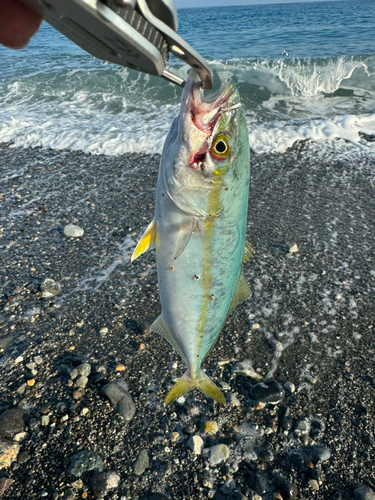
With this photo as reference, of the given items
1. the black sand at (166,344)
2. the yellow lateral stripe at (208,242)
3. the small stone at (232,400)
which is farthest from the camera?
the small stone at (232,400)

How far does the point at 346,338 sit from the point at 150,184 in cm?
382

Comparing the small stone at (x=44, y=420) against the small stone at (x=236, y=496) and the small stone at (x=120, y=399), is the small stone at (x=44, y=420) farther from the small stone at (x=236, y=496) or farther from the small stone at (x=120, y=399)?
the small stone at (x=236, y=496)

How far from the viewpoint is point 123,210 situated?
18.4 feet

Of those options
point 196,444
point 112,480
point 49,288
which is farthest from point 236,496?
point 49,288

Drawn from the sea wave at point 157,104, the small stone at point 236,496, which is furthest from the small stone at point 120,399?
the sea wave at point 157,104

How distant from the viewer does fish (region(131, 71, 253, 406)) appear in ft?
6.60

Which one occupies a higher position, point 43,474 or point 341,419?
point 43,474

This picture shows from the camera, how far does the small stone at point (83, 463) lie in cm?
258

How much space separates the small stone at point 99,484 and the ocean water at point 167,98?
6.09 m

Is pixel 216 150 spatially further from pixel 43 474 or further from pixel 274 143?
pixel 274 143

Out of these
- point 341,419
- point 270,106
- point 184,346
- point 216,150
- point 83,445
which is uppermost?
point 216,150

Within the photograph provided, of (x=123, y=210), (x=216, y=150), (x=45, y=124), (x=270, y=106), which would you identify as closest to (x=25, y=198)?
(x=123, y=210)

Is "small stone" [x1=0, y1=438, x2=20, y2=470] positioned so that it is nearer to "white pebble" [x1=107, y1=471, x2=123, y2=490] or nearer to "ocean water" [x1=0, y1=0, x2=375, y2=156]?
"white pebble" [x1=107, y1=471, x2=123, y2=490]

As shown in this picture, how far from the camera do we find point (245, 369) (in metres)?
3.35
